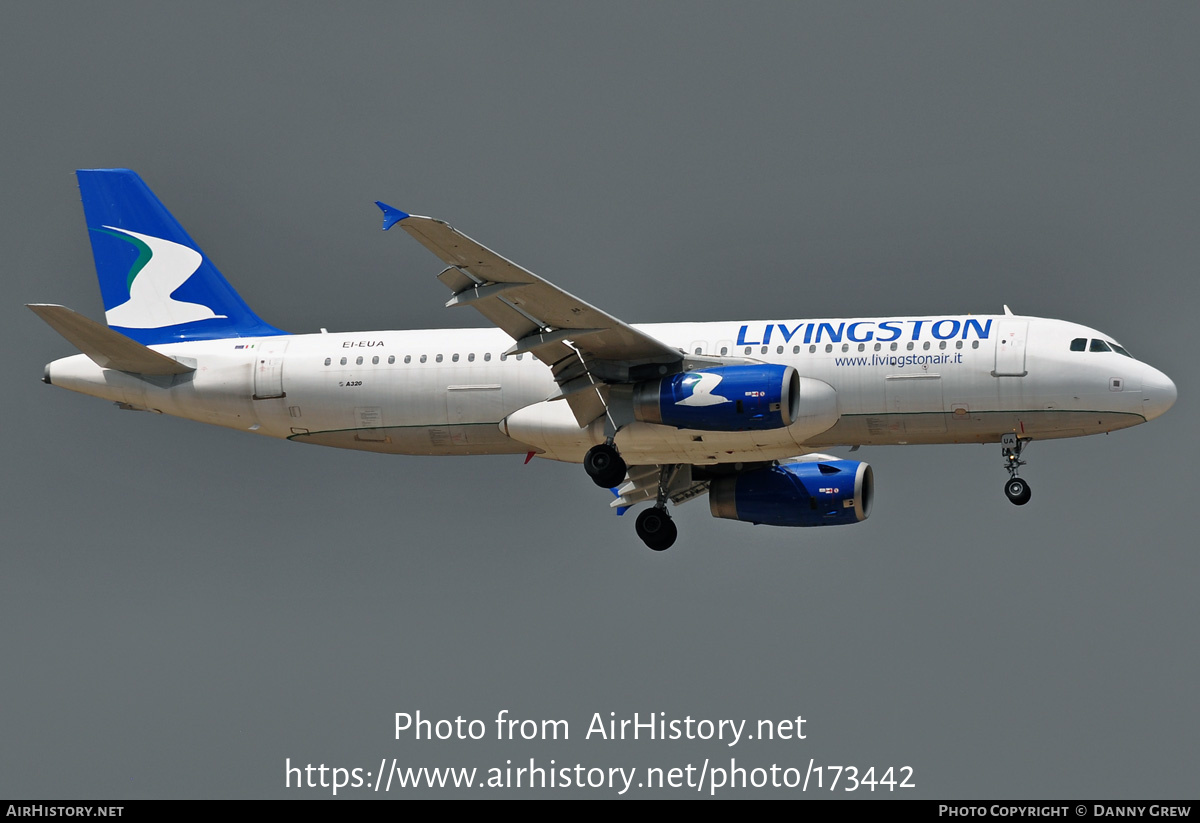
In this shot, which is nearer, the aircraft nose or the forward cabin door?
the aircraft nose

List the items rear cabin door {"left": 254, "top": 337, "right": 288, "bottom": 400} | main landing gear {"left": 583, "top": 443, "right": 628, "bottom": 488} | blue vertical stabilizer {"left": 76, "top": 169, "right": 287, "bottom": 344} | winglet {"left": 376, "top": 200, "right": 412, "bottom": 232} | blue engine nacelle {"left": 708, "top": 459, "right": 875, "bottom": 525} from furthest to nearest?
blue vertical stabilizer {"left": 76, "top": 169, "right": 287, "bottom": 344} → blue engine nacelle {"left": 708, "top": 459, "right": 875, "bottom": 525} → rear cabin door {"left": 254, "top": 337, "right": 288, "bottom": 400} → main landing gear {"left": 583, "top": 443, "right": 628, "bottom": 488} → winglet {"left": 376, "top": 200, "right": 412, "bottom": 232}

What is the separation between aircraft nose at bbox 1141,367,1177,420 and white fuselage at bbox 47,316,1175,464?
0.10ft

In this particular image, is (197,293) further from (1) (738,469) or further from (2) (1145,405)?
(2) (1145,405)

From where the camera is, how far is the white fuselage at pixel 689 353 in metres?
35.6

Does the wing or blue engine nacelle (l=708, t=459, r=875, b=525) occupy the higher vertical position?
the wing

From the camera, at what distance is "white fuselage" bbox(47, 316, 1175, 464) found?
35.6 meters

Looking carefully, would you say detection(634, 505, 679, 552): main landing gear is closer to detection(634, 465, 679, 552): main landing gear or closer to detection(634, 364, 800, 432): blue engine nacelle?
detection(634, 465, 679, 552): main landing gear

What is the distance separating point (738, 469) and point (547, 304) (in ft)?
29.7

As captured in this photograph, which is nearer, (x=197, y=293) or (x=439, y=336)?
(x=439, y=336)

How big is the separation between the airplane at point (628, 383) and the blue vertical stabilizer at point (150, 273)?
6cm

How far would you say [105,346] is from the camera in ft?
127

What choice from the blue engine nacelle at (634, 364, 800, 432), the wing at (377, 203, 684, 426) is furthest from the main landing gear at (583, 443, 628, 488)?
the blue engine nacelle at (634, 364, 800, 432)
